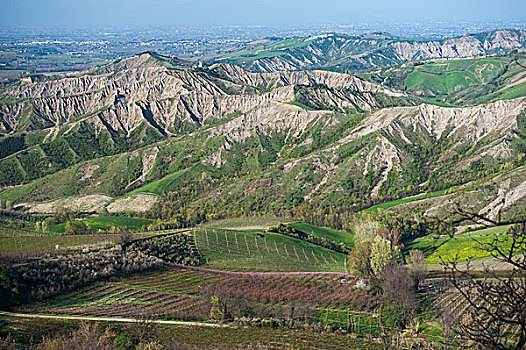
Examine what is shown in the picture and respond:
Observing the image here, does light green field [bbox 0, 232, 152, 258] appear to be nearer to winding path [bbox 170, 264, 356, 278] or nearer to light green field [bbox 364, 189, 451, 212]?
winding path [bbox 170, 264, 356, 278]

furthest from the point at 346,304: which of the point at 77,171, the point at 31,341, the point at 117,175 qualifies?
the point at 77,171

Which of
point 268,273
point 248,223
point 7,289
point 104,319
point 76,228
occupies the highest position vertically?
point 7,289

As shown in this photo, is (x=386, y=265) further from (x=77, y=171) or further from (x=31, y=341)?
(x=77, y=171)

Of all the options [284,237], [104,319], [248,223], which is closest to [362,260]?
[284,237]

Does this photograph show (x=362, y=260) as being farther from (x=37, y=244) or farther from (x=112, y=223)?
(x=112, y=223)

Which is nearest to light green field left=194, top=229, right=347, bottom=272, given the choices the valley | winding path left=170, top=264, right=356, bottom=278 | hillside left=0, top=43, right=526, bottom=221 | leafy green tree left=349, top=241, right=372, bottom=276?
the valley

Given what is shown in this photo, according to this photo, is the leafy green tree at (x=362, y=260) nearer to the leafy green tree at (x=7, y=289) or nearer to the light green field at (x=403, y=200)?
the light green field at (x=403, y=200)
